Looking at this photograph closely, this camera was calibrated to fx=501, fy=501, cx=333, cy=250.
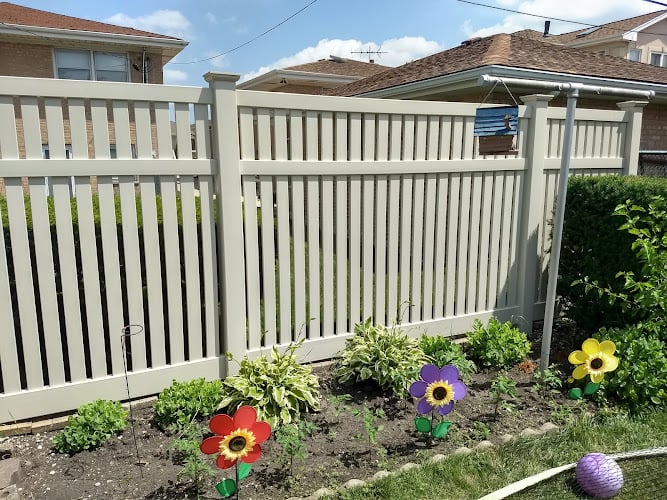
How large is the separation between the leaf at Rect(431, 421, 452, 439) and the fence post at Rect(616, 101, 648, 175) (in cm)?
355

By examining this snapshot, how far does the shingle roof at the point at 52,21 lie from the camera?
1330 cm

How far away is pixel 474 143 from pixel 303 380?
7.79 ft

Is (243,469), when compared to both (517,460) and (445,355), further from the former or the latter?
(445,355)

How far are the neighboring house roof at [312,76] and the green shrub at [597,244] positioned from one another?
1385cm

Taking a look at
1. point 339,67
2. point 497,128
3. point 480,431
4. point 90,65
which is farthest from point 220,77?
point 339,67

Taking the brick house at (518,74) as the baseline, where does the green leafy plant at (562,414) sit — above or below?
below

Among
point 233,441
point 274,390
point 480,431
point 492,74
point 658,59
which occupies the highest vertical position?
point 658,59

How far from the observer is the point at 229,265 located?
331 cm

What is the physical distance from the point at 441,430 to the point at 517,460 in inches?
16.5

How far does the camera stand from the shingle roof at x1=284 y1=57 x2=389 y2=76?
744 inches

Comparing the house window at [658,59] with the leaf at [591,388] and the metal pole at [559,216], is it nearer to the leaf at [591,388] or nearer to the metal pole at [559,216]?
the metal pole at [559,216]

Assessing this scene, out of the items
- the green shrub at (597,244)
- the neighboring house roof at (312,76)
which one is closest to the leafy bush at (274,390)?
the green shrub at (597,244)

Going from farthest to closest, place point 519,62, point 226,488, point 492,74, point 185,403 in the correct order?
1. point 519,62
2. point 492,74
3. point 185,403
4. point 226,488

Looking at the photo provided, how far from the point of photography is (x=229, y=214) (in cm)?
326
